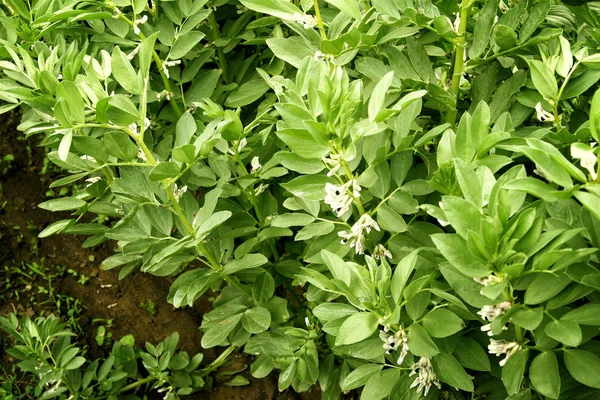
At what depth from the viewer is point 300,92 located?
3.60 ft

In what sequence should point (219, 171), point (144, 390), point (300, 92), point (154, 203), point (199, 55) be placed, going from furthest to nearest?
point (144, 390) → point (199, 55) → point (219, 171) → point (154, 203) → point (300, 92)

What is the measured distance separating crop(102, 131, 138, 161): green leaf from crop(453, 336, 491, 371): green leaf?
626 mm

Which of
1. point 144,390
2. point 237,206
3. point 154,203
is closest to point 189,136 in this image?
point 154,203

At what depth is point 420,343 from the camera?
3.33 ft

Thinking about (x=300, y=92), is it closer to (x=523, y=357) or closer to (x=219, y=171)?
(x=219, y=171)

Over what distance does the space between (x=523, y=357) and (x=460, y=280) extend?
6.5 inches

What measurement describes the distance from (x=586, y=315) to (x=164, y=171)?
2.14 ft

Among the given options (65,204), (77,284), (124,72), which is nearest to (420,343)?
(124,72)

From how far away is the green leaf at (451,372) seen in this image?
105 cm

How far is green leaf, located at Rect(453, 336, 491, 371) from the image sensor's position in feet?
3.54

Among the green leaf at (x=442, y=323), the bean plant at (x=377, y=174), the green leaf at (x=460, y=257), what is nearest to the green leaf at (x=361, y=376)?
the bean plant at (x=377, y=174)

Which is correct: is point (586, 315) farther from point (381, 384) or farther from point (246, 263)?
point (246, 263)

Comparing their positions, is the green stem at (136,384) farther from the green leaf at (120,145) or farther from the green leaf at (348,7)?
the green leaf at (348,7)

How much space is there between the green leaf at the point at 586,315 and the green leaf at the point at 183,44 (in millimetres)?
886
